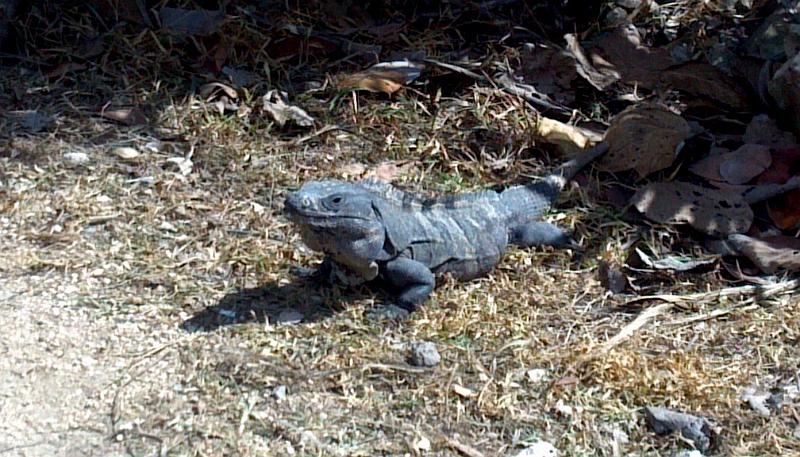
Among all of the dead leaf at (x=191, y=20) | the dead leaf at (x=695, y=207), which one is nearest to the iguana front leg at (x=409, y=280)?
the dead leaf at (x=695, y=207)

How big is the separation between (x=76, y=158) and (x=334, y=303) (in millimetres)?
1768

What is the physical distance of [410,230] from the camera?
4.86 metres

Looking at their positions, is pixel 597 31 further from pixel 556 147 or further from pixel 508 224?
pixel 508 224

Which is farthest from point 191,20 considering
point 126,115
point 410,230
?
point 410,230

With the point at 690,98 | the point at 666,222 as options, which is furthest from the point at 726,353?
the point at 690,98

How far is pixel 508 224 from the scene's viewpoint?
527 cm

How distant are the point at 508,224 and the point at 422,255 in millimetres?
553

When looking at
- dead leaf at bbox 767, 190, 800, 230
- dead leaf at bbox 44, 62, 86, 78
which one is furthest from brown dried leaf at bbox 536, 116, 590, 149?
dead leaf at bbox 44, 62, 86, 78

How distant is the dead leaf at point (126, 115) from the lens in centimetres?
618

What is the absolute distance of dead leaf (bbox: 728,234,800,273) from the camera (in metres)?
5.09

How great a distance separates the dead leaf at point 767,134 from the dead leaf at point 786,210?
39 centimetres

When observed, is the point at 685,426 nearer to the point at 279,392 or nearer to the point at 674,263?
the point at 674,263

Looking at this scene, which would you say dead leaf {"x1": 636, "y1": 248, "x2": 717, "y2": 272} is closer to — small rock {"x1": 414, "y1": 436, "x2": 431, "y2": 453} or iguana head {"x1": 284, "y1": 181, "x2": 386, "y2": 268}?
iguana head {"x1": 284, "y1": 181, "x2": 386, "y2": 268}

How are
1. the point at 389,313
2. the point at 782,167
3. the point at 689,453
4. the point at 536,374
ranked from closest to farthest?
the point at 689,453 → the point at 536,374 → the point at 389,313 → the point at 782,167
